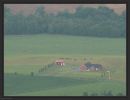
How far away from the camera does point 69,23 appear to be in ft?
29.4

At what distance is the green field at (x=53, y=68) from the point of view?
891cm

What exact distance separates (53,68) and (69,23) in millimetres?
706

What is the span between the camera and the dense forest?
895 centimetres

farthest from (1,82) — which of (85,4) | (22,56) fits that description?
(85,4)

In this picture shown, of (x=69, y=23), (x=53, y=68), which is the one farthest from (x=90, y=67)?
(x=69, y=23)

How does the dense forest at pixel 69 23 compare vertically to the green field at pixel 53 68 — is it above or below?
above

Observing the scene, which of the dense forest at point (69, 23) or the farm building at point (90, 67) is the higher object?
the dense forest at point (69, 23)

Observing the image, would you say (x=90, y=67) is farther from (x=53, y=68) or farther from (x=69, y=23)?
(x=69, y=23)

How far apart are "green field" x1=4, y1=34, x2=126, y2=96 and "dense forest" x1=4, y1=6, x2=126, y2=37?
0.13 meters

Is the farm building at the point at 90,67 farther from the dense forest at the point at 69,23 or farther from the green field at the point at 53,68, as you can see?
the dense forest at the point at 69,23

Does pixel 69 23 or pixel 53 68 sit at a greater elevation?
pixel 69 23

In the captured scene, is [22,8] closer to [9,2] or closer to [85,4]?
[9,2]

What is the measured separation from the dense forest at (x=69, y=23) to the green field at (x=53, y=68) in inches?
4.9

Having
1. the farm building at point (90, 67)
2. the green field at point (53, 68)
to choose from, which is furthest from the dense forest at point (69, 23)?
the farm building at point (90, 67)
